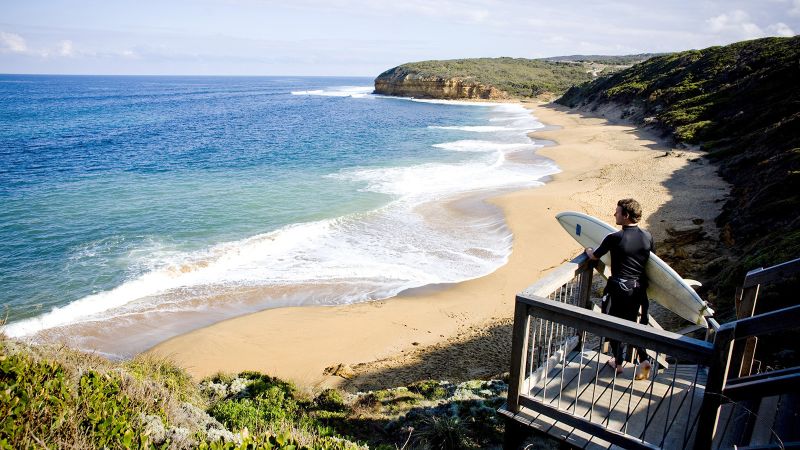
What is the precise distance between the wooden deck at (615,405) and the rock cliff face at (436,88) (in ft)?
278

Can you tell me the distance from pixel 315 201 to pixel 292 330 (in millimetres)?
10520

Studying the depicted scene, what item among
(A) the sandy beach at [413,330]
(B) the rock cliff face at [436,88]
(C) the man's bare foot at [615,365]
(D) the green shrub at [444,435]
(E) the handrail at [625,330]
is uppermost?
(B) the rock cliff face at [436,88]

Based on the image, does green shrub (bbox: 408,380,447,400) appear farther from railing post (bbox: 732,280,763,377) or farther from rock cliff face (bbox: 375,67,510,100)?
rock cliff face (bbox: 375,67,510,100)

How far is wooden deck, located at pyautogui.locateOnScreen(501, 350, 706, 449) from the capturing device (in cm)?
362

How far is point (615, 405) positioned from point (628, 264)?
1256mm

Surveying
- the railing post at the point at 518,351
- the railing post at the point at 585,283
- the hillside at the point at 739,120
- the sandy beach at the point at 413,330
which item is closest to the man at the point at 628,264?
the railing post at the point at 585,283

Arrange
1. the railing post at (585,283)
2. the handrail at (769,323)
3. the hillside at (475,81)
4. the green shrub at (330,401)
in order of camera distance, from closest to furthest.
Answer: the handrail at (769,323), the railing post at (585,283), the green shrub at (330,401), the hillside at (475,81)

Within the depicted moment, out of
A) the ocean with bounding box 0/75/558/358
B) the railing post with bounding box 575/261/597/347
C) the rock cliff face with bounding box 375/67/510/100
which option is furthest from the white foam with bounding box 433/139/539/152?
the rock cliff face with bounding box 375/67/510/100

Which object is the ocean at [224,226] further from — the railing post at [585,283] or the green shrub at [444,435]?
the railing post at [585,283]

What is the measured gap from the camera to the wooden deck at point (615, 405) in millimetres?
3625

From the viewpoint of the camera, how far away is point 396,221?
17312mm

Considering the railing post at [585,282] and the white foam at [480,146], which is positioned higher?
the railing post at [585,282]

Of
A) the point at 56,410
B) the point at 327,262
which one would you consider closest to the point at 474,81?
the point at 327,262

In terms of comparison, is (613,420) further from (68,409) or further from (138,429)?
(68,409)
